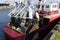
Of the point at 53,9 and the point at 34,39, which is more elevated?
the point at 53,9

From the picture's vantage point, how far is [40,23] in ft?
92.4

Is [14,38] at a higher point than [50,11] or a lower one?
lower

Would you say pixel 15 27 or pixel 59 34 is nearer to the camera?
pixel 59 34

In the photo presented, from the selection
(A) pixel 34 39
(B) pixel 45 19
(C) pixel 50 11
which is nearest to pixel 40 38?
(A) pixel 34 39

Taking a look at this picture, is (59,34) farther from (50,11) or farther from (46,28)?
(50,11)

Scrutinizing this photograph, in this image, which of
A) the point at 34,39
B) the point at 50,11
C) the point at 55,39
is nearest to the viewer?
the point at 55,39

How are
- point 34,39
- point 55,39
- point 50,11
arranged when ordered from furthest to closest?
point 50,11 < point 34,39 < point 55,39

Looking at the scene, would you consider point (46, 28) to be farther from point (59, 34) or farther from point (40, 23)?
point (59, 34)

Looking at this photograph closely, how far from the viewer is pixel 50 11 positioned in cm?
2938

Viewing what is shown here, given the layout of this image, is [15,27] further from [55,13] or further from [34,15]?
[55,13]

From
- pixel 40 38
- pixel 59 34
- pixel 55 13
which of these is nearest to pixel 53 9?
pixel 55 13

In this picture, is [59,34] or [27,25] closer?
→ [59,34]

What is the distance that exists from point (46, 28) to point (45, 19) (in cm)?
136

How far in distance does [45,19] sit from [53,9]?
2886 mm
